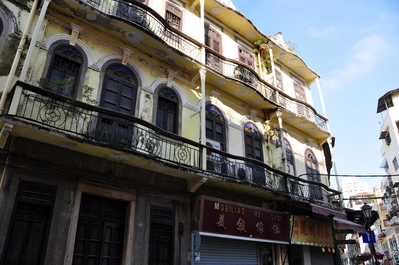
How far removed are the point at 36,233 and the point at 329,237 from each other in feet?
41.9

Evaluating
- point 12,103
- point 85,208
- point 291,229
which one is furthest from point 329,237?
point 12,103

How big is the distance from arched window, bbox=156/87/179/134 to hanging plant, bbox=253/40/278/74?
7141 millimetres

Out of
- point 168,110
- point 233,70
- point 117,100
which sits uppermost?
point 233,70

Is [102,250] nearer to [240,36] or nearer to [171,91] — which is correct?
[171,91]

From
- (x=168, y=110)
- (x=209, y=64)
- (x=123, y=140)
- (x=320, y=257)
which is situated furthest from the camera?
(x=320, y=257)

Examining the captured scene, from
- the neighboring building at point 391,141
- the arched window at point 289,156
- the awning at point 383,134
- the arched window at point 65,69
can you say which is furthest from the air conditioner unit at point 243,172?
the awning at point 383,134

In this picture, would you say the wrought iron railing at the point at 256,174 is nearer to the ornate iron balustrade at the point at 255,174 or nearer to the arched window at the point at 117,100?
the ornate iron balustrade at the point at 255,174

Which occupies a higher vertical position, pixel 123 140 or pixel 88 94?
pixel 88 94

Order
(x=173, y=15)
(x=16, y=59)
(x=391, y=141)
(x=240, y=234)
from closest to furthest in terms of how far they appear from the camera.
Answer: (x=16, y=59) < (x=240, y=234) < (x=173, y=15) < (x=391, y=141)

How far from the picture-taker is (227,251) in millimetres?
10461

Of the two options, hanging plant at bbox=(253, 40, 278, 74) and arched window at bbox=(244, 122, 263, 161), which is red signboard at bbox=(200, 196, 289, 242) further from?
hanging plant at bbox=(253, 40, 278, 74)

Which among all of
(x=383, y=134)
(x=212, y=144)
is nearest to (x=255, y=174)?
(x=212, y=144)

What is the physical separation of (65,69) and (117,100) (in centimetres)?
174

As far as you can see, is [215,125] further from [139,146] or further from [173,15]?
[173,15]
